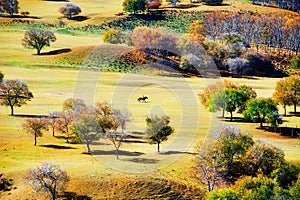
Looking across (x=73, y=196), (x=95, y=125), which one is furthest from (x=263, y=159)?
(x=73, y=196)

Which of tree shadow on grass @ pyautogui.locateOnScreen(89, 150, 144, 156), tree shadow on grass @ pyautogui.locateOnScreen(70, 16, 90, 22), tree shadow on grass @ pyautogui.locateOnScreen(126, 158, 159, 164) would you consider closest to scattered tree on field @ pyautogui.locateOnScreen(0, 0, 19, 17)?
tree shadow on grass @ pyautogui.locateOnScreen(70, 16, 90, 22)

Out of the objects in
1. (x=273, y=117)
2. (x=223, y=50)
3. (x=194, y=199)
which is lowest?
(x=194, y=199)

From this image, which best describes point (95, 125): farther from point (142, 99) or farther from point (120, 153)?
point (142, 99)

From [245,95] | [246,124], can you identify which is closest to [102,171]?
[246,124]

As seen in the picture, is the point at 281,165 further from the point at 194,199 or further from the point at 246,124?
the point at 246,124

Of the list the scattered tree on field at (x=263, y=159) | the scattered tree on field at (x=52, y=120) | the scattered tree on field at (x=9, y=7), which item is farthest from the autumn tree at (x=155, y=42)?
the scattered tree on field at (x=263, y=159)

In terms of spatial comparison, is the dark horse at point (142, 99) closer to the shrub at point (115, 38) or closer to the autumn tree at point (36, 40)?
the autumn tree at point (36, 40)

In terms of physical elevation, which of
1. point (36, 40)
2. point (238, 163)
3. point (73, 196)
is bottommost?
point (73, 196)
